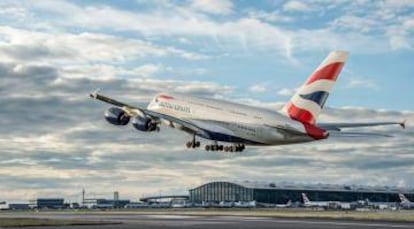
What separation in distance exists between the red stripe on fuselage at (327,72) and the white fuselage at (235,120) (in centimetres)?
595

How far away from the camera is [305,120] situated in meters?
79.0

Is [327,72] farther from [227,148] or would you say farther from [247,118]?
[227,148]

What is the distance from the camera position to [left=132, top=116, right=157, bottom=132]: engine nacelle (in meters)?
85.1

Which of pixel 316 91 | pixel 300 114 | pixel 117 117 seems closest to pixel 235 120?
pixel 300 114

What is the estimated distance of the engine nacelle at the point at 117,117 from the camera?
88.7m

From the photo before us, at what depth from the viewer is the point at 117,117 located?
8869 cm

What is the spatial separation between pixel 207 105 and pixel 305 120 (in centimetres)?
1360

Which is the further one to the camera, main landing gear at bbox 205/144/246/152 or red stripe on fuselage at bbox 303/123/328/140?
main landing gear at bbox 205/144/246/152

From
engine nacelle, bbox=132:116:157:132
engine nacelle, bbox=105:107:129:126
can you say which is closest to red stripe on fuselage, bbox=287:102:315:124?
engine nacelle, bbox=132:116:157:132

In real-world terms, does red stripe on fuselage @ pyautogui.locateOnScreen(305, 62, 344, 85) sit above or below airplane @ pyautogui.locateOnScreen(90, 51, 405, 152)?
above

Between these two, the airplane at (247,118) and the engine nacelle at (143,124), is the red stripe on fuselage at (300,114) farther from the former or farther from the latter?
the engine nacelle at (143,124)

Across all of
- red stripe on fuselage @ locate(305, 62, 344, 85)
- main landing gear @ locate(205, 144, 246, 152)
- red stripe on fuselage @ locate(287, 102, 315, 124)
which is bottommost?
main landing gear @ locate(205, 144, 246, 152)

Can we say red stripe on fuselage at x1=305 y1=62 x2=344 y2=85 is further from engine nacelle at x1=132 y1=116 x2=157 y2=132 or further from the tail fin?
engine nacelle at x1=132 y1=116 x2=157 y2=132

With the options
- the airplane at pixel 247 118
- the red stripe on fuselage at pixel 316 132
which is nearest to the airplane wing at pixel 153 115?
the airplane at pixel 247 118
